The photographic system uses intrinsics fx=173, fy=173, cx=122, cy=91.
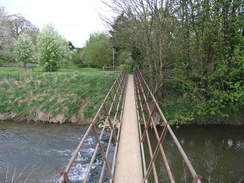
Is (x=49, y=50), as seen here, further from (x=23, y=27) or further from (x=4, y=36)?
(x=23, y=27)

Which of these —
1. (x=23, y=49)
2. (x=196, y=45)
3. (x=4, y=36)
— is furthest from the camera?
(x=23, y=49)

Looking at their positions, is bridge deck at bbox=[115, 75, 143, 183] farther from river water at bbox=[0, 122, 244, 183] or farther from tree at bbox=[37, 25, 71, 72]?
tree at bbox=[37, 25, 71, 72]

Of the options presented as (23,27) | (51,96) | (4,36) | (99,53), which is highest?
(23,27)

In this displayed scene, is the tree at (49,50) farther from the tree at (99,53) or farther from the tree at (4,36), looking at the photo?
the tree at (99,53)

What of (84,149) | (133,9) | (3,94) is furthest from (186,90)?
(3,94)

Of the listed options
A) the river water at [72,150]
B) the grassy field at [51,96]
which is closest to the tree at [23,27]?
the grassy field at [51,96]

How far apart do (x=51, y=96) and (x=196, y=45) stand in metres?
10.3

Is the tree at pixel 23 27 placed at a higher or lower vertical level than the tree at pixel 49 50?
higher

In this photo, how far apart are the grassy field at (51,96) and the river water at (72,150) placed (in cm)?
113

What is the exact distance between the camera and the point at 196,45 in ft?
30.4

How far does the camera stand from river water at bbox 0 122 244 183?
5958 mm

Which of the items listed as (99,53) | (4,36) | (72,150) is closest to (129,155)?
(72,150)

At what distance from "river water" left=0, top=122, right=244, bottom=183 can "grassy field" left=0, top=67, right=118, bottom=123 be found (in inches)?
44.3

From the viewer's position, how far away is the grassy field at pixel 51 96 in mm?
11625
